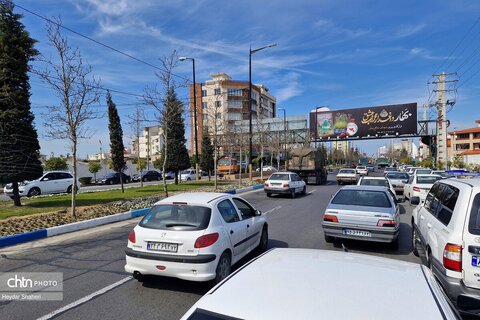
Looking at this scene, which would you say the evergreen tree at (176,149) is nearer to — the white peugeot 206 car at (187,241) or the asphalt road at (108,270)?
the asphalt road at (108,270)

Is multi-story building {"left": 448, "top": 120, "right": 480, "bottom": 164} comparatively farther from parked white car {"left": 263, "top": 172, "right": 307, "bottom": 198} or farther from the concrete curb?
the concrete curb

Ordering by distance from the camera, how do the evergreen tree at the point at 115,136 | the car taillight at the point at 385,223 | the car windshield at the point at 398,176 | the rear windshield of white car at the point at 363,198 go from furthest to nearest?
the evergreen tree at the point at 115,136 → the car windshield at the point at 398,176 → the rear windshield of white car at the point at 363,198 → the car taillight at the point at 385,223

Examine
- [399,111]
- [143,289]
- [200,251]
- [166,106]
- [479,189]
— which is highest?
[399,111]

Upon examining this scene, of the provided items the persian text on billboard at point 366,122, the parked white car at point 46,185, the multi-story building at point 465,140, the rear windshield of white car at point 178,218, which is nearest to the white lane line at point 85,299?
the rear windshield of white car at point 178,218

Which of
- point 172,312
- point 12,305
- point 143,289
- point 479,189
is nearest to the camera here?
point 479,189

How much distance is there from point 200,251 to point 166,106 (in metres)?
13.3

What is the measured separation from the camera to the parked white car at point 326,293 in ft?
5.56

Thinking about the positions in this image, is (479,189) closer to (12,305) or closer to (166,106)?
(12,305)

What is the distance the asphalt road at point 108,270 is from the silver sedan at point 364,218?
451 millimetres

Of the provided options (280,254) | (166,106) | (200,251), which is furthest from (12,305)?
(166,106)

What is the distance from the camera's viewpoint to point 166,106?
17.0 m

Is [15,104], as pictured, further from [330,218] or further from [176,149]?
[176,149]

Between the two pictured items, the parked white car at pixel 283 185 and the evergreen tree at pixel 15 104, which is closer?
the evergreen tree at pixel 15 104

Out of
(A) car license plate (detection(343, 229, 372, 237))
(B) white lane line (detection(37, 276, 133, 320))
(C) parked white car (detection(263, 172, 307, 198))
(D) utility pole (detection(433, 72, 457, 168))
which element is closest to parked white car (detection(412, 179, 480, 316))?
(A) car license plate (detection(343, 229, 372, 237))
